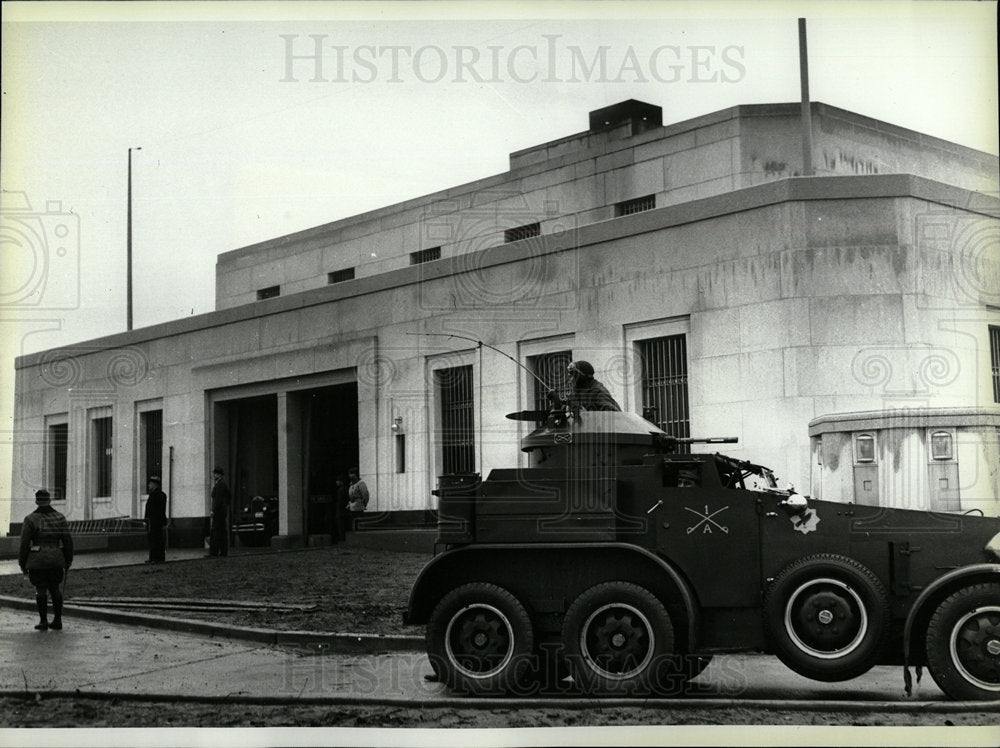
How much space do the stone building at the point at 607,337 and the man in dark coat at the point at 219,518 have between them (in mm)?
2984

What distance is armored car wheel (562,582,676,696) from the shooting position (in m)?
10.2

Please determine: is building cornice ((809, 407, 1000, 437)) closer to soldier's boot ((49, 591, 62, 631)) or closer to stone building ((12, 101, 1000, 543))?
stone building ((12, 101, 1000, 543))

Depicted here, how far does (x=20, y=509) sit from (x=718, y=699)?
22.3 metres

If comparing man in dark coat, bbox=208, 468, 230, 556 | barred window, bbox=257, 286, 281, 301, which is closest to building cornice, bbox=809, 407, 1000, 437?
man in dark coat, bbox=208, 468, 230, 556

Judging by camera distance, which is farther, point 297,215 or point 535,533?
point 297,215

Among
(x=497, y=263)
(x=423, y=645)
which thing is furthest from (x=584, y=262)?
(x=423, y=645)

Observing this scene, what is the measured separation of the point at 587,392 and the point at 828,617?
308cm

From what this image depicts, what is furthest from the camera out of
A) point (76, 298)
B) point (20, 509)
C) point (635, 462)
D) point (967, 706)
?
point (20, 509)

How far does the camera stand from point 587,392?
11750 mm

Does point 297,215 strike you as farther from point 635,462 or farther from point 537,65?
point 635,462

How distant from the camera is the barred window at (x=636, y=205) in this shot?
25672 millimetres

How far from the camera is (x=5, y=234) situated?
13.5m

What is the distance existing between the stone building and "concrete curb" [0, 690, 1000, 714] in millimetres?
6849

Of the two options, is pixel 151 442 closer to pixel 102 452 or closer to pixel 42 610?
pixel 102 452
